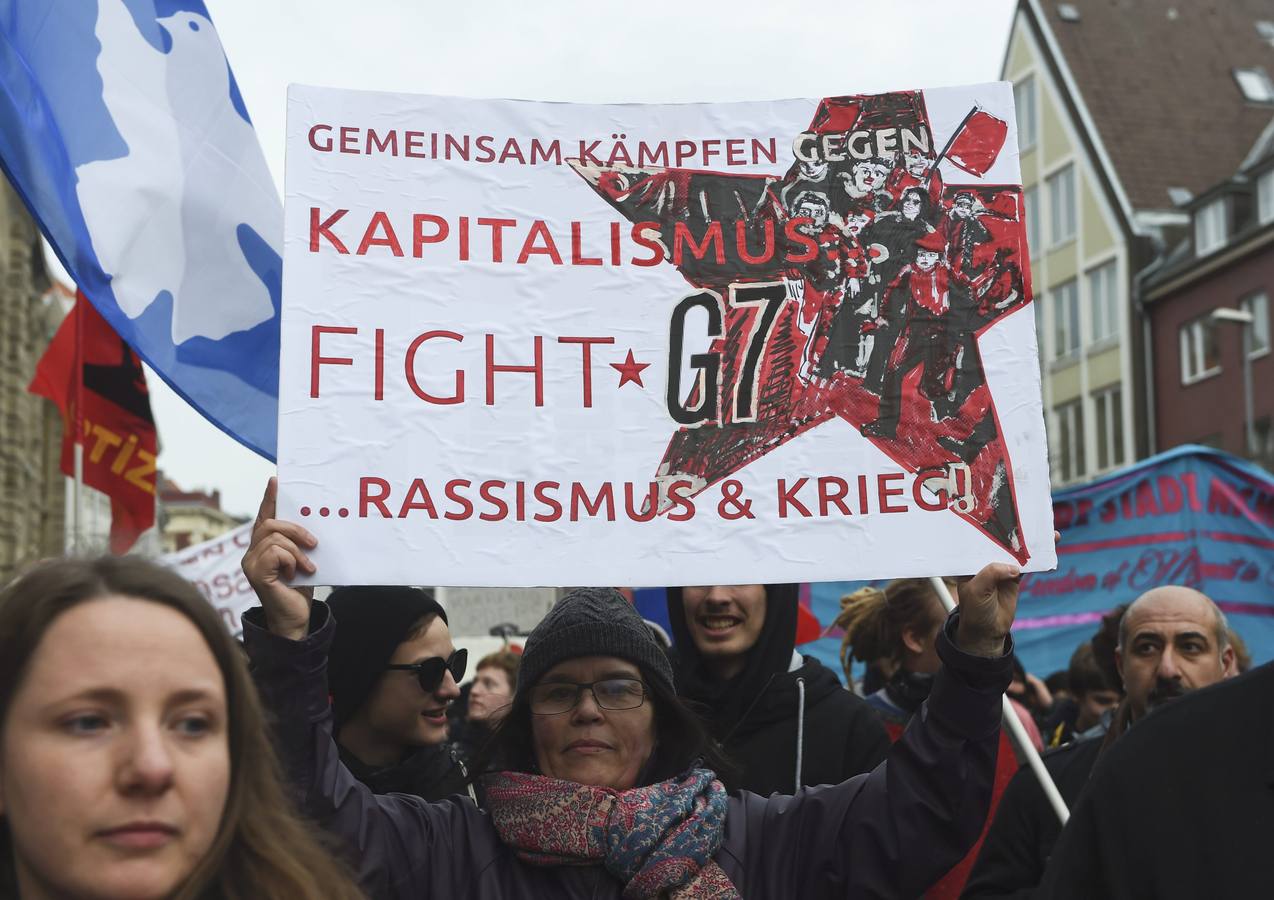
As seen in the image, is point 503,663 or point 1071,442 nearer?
point 503,663

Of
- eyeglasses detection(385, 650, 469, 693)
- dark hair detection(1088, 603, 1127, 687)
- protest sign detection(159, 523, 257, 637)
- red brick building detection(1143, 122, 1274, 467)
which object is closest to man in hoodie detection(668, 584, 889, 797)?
eyeglasses detection(385, 650, 469, 693)

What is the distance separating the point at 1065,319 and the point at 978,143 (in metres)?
37.7

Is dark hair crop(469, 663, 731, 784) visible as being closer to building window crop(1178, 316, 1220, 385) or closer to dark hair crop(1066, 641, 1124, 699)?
dark hair crop(1066, 641, 1124, 699)

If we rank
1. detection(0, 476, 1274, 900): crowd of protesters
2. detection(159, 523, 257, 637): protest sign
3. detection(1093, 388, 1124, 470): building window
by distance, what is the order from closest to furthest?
detection(0, 476, 1274, 900): crowd of protesters, detection(159, 523, 257, 637): protest sign, detection(1093, 388, 1124, 470): building window

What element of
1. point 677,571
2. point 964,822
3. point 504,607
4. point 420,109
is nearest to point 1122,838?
point 964,822

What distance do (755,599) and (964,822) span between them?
1409 millimetres

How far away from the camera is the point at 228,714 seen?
2.10m

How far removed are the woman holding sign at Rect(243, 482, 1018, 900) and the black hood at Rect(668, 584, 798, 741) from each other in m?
1.04

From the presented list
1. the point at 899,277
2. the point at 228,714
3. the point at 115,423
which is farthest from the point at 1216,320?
the point at 228,714

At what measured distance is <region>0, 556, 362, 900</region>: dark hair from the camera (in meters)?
1.99

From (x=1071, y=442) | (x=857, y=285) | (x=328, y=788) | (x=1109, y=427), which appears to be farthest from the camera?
(x=1071, y=442)

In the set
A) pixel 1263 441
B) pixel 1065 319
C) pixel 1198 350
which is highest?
pixel 1065 319

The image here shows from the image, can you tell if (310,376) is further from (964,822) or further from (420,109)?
(964,822)

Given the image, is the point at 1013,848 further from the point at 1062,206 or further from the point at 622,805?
the point at 1062,206
